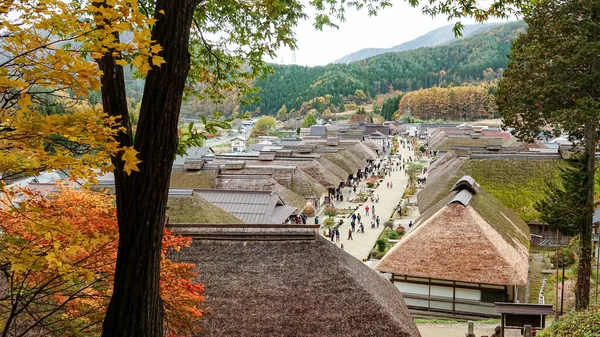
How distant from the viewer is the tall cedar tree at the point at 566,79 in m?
14.5

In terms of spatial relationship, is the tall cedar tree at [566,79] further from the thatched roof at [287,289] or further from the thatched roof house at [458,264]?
the thatched roof at [287,289]

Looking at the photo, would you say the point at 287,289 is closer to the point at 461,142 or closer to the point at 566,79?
the point at 566,79

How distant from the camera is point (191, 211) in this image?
2147cm

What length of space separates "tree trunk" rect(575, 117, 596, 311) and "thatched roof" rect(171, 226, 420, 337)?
6293 millimetres

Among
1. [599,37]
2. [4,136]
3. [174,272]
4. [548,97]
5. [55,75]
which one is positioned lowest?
[174,272]

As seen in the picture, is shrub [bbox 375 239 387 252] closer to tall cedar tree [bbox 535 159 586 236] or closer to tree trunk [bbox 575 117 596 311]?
tall cedar tree [bbox 535 159 586 236]

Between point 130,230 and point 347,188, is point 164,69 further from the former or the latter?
point 347,188

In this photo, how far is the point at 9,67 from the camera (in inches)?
144

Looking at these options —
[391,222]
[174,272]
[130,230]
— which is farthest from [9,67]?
[391,222]

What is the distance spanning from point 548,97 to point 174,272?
13214 millimetres

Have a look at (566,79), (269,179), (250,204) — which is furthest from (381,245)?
(566,79)

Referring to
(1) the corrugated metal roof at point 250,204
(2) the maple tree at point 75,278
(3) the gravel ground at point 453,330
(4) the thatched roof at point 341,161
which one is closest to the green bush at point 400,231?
(1) the corrugated metal roof at point 250,204

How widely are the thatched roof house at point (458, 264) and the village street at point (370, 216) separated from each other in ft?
23.2

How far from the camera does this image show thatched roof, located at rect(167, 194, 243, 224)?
69.2 ft
